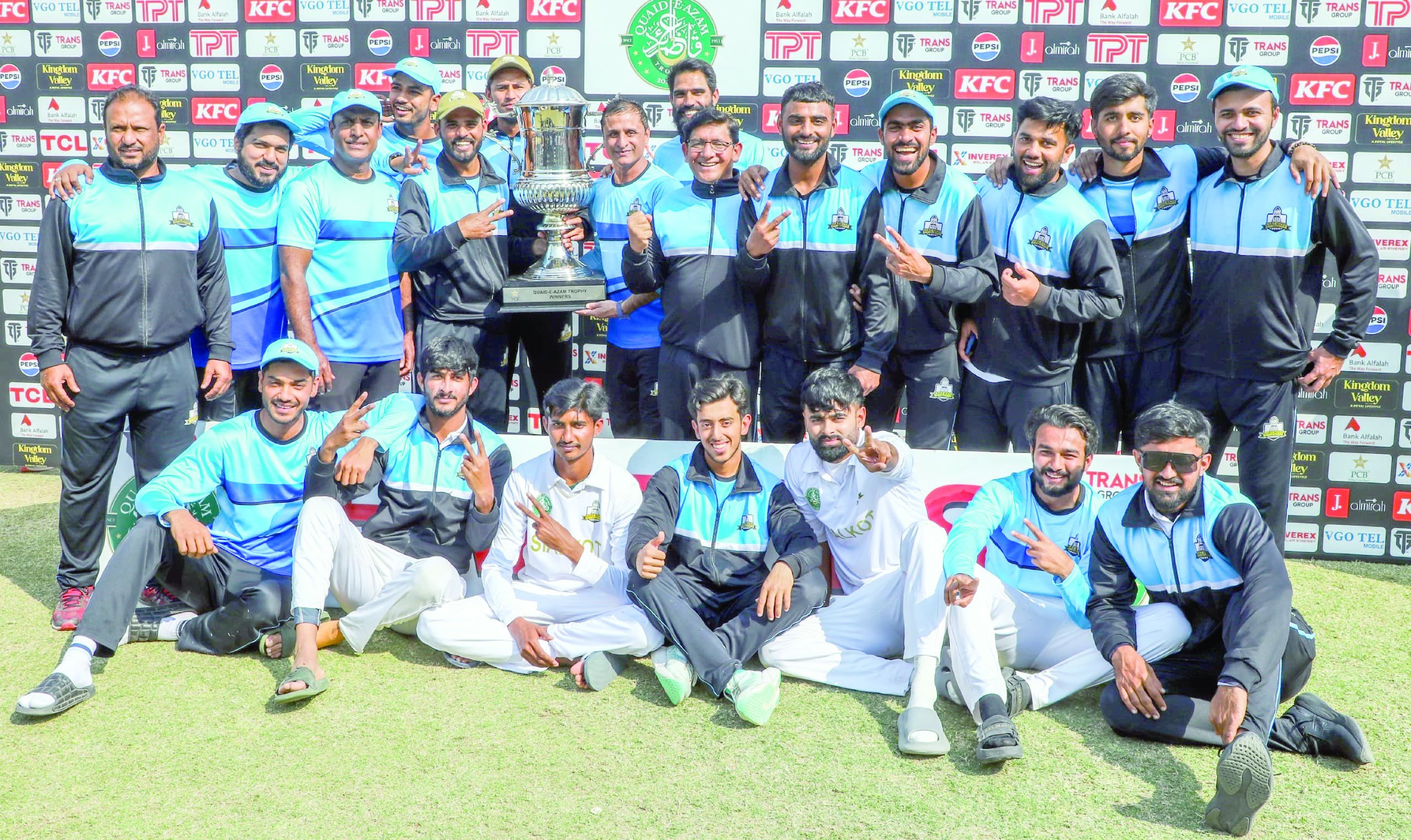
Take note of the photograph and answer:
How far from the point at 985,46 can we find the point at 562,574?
11.1 feet

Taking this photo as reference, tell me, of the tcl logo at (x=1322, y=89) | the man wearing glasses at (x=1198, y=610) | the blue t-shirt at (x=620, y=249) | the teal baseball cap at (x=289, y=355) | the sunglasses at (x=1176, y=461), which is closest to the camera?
the man wearing glasses at (x=1198, y=610)

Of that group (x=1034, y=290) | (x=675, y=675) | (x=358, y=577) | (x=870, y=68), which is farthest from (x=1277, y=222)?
(x=358, y=577)

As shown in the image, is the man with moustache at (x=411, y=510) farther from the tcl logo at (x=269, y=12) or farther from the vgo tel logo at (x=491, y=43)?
the tcl logo at (x=269, y=12)

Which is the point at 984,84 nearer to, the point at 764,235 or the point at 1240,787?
the point at 764,235

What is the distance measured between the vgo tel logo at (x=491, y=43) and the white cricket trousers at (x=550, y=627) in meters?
3.05

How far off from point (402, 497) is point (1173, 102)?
13.3 ft

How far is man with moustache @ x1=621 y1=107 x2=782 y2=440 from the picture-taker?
493 cm

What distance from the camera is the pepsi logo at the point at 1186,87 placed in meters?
5.71

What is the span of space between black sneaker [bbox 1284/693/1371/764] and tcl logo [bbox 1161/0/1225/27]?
3400 millimetres

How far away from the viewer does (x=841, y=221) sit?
4.81 meters

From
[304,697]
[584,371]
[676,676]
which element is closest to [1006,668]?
[676,676]

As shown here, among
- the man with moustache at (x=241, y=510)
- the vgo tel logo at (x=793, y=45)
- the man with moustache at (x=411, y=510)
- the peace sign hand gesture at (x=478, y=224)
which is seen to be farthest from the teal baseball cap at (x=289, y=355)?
the vgo tel logo at (x=793, y=45)

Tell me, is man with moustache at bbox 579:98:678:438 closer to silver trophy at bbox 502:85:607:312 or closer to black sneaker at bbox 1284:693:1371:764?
silver trophy at bbox 502:85:607:312

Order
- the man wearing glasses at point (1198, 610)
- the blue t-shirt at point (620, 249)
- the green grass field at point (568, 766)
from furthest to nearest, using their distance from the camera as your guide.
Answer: the blue t-shirt at point (620, 249), the man wearing glasses at point (1198, 610), the green grass field at point (568, 766)
